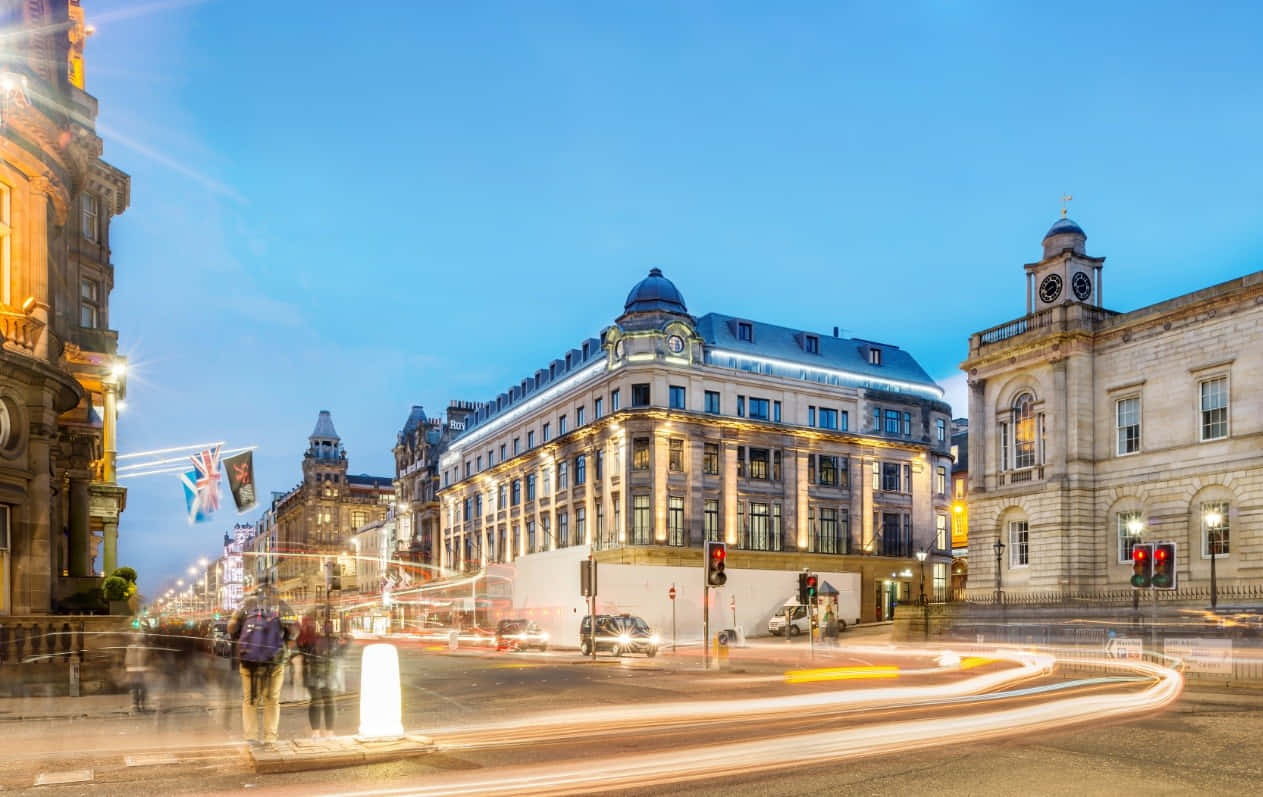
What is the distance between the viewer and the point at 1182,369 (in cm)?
4484

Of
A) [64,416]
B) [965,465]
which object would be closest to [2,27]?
[64,416]

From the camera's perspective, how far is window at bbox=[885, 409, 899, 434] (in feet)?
257

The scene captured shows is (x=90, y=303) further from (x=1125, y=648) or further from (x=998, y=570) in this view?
(x=998, y=570)

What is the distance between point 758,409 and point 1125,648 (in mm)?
41296

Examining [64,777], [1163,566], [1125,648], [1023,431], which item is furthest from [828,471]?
[64,777]

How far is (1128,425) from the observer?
47344mm

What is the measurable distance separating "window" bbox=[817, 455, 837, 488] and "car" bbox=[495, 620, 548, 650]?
97.8 ft

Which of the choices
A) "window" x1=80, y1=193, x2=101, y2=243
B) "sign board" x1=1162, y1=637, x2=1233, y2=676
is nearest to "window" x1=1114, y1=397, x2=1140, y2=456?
"sign board" x1=1162, y1=637, x2=1233, y2=676

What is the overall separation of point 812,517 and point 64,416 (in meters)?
50.2

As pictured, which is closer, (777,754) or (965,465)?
(777,754)

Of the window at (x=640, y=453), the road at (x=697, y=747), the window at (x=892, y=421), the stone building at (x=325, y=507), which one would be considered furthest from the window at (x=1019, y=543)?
the stone building at (x=325, y=507)

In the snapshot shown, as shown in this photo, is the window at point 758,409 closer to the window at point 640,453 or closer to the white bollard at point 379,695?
the window at point 640,453

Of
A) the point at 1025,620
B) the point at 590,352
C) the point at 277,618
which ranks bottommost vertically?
the point at 1025,620

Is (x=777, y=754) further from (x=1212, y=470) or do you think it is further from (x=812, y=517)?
(x=812, y=517)
